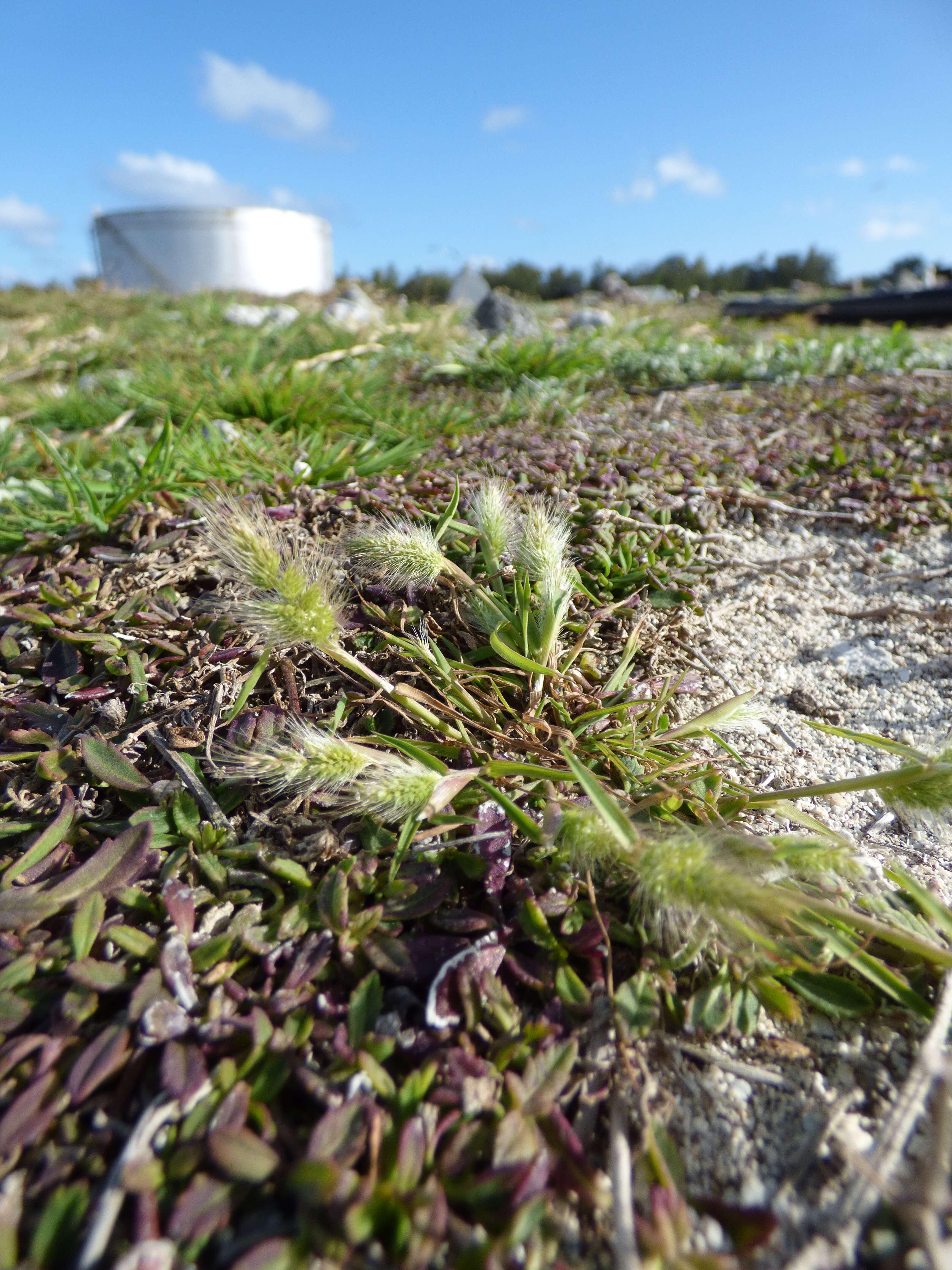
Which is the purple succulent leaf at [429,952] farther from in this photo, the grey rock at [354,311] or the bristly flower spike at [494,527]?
the grey rock at [354,311]

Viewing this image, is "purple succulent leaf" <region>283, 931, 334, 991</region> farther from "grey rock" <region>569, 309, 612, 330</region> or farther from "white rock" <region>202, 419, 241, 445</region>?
"grey rock" <region>569, 309, 612, 330</region>

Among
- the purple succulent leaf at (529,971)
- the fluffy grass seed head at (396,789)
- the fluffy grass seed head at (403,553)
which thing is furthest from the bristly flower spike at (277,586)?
the purple succulent leaf at (529,971)

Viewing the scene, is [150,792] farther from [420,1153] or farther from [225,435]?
[225,435]

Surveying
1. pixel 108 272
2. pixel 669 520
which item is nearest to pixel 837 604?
pixel 669 520

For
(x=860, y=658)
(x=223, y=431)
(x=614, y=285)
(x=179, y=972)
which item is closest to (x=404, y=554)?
(x=179, y=972)

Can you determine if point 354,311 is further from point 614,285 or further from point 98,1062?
point 614,285

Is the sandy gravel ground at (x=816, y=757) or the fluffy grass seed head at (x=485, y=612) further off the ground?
the fluffy grass seed head at (x=485, y=612)

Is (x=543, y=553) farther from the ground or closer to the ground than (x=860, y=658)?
farther from the ground
